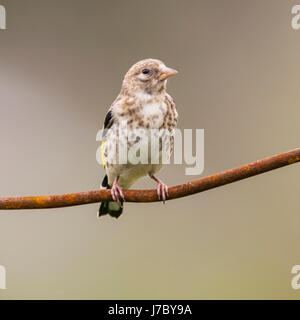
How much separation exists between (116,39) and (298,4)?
1.08m

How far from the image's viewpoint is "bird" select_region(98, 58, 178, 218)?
183cm

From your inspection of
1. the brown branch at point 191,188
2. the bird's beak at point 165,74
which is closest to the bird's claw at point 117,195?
the brown branch at point 191,188

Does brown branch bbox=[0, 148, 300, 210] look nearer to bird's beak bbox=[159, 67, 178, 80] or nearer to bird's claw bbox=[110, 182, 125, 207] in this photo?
Result: bird's claw bbox=[110, 182, 125, 207]

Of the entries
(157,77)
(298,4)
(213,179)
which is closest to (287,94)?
(298,4)

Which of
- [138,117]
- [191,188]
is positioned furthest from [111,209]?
[191,188]

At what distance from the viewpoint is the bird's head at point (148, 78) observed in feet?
6.13

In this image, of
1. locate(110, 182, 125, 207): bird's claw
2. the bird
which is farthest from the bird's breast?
locate(110, 182, 125, 207): bird's claw

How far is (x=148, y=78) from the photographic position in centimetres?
189

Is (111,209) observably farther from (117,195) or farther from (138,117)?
(117,195)

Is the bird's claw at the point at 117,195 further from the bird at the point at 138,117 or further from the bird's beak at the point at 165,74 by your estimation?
the bird's beak at the point at 165,74

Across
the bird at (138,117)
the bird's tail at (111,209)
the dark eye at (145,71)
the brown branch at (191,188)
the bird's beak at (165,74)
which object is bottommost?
the brown branch at (191,188)

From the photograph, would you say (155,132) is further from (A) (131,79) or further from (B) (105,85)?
(B) (105,85)

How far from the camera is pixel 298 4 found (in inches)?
113

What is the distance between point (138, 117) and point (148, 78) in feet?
0.55
